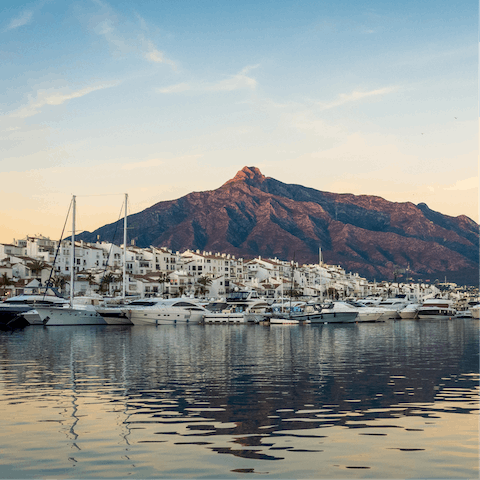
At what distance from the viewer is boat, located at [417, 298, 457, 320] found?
12637cm

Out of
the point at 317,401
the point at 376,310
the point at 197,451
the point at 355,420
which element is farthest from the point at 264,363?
the point at 376,310

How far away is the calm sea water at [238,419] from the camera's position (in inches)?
508

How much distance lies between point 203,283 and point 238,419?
16796cm

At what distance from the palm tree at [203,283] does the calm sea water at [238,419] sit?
5751 inches

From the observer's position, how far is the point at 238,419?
59.0 ft

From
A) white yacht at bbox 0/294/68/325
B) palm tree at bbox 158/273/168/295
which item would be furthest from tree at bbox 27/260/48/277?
white yacht at bbox 0/294/68/325

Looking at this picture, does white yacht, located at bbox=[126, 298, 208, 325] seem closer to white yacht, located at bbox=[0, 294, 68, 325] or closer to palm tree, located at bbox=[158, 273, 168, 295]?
white yacht, located at bbox=[0, 294, 68, 325]

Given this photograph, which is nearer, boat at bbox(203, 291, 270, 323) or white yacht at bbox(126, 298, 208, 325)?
white yacht at bbox(126, 298, 208, 325)

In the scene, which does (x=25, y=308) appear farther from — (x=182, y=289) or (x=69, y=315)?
(x=182, y=289)

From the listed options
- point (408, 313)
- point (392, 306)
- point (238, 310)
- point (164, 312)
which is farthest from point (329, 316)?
point (392, 306)

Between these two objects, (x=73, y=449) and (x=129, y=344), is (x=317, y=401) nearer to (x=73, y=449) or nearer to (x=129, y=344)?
(x=73, y=449)

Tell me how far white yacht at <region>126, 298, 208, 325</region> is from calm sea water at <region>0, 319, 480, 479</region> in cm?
4782

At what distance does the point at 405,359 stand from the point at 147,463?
2693 centimetres

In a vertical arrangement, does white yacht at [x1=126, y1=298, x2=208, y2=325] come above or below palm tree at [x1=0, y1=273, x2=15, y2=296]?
below
